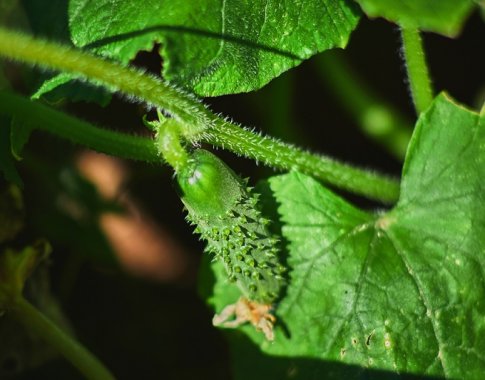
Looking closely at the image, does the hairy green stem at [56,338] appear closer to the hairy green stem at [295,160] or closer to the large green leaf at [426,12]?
the hairy green stem at [295,160]

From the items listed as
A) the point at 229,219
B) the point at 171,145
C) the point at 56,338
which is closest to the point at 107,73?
the point at 171,145

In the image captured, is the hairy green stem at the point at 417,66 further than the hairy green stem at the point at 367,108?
No

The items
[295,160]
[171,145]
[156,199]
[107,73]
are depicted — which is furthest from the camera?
[156,199]

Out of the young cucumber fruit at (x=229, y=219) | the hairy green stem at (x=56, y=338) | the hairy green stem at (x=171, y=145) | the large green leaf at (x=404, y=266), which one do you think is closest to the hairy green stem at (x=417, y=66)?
the large green leaf at (x=404, y=266)

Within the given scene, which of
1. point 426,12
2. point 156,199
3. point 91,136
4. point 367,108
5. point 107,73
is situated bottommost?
point 156,199

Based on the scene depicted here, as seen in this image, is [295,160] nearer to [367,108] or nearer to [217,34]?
[217,34]

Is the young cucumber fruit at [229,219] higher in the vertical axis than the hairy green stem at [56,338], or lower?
higher

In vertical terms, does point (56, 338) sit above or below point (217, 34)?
below

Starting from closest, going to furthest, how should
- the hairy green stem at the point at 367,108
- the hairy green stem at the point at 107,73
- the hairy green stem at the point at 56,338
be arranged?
Result: the hairy green stem at the point at 107,73 → the hairy green stem at the point at 56,338 → the hairy green stem at the point at 367,108
